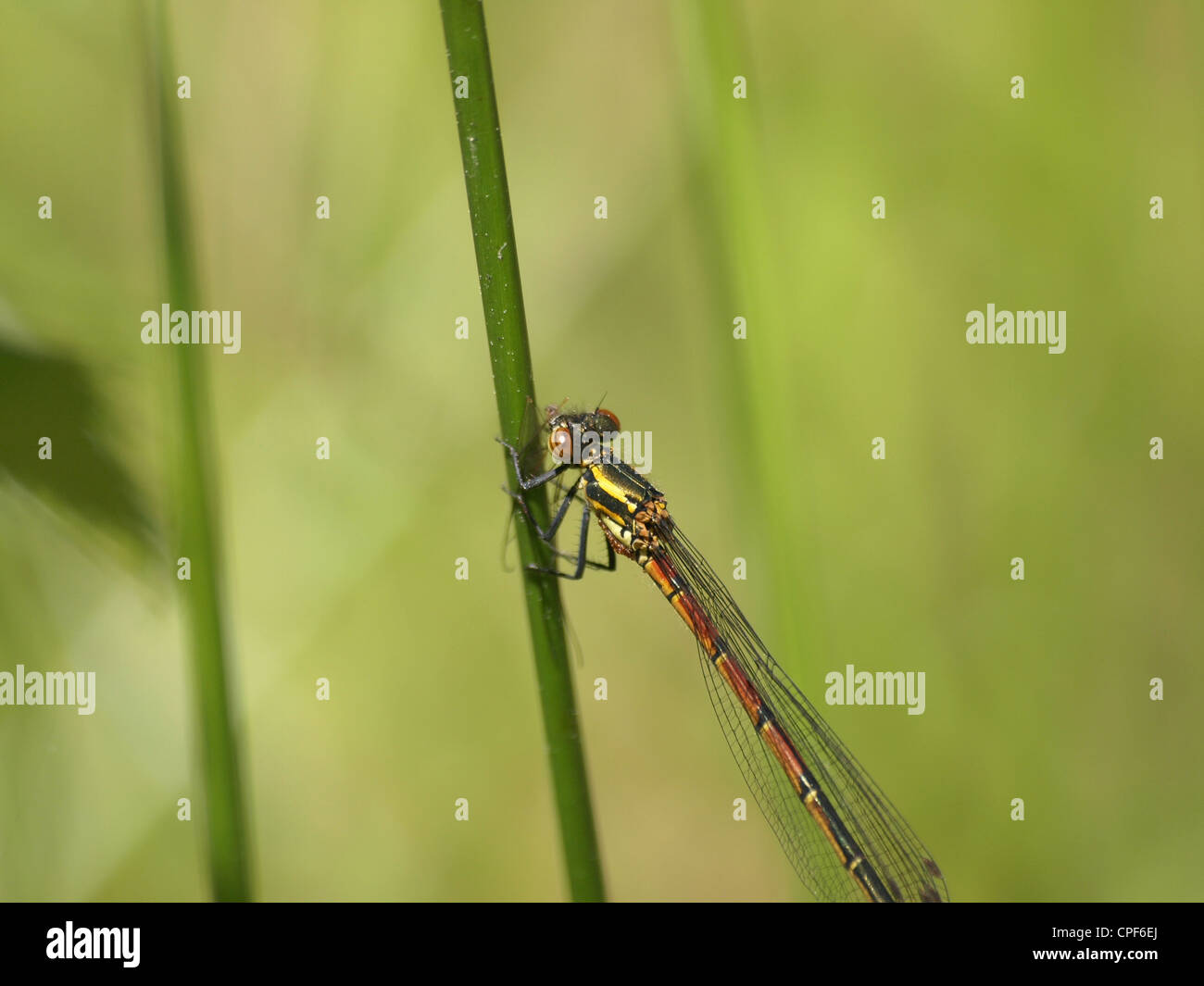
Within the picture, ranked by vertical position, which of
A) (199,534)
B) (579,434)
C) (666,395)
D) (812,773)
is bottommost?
(812,773)

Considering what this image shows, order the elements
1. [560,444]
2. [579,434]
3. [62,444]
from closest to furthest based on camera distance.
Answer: [62,444], [560,444], [579,434]

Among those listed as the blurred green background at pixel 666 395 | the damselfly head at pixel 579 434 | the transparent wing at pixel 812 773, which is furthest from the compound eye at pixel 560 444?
the blurred green background at pixel 666 395

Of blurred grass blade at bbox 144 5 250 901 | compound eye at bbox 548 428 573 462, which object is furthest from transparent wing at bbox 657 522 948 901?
blurred grass blade at bbox 144 5 250 901

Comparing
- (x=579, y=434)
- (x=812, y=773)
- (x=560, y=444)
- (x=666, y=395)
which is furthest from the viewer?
(x=666, y=395)

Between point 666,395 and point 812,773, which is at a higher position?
point 666,395

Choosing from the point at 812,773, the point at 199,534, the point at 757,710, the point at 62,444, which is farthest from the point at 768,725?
the point at 62,444

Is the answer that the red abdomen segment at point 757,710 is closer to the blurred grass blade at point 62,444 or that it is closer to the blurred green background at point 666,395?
the blurred green background at point 666,395

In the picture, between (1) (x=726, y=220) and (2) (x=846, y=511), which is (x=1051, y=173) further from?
(1) (x=726, y=220)

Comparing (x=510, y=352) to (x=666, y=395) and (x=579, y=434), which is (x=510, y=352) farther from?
(x=666, y=395)

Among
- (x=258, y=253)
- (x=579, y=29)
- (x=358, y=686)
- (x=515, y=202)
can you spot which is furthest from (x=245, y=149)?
(x=358, y=686)
